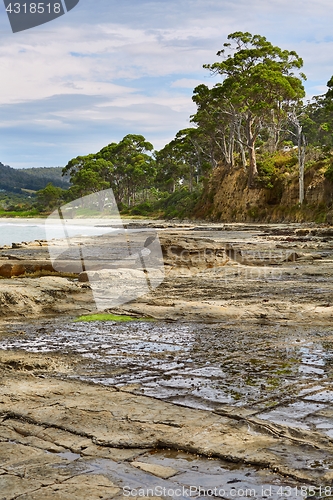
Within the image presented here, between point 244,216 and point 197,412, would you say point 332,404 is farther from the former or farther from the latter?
point 244,216

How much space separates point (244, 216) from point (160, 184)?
47005 mm

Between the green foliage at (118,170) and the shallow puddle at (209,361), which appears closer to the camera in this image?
the shallow puddle at (209,361)

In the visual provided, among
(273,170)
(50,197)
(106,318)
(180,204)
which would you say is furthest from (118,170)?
(106,318)

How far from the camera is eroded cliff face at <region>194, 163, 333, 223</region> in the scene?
42.8 meters

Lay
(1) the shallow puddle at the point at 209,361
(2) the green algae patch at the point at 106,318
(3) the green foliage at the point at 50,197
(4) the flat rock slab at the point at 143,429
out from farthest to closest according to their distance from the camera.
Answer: (3) the green foliage at the point at 50,197
(2) the green algae patch at the point at 106,318
(1) the shallow puddle at the point at 209,361
(4) the flat rock slab at the point at 143,429

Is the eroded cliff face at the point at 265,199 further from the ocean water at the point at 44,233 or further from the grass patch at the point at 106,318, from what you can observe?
the grass patch at the point at 106,318

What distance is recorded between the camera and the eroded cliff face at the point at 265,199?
4281 centimetres

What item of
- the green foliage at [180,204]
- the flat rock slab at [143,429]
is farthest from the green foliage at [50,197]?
the flat rock slab at [143,429]

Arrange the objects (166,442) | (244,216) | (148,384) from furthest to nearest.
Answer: (244,216)
(148,384)
(166,442)

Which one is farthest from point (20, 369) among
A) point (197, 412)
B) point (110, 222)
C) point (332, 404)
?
point (110, 222)

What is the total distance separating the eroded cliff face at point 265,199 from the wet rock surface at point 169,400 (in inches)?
1248

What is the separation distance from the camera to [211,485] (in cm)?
341

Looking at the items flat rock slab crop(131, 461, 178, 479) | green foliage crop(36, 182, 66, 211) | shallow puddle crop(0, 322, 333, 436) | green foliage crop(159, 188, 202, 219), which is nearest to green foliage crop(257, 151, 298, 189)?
green foliage crop(159, 188, 202, 219)

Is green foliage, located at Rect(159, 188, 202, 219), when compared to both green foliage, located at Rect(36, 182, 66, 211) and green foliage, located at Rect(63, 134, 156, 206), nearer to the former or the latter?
green foliage, located at Rect(63, 134, 156, 206)
